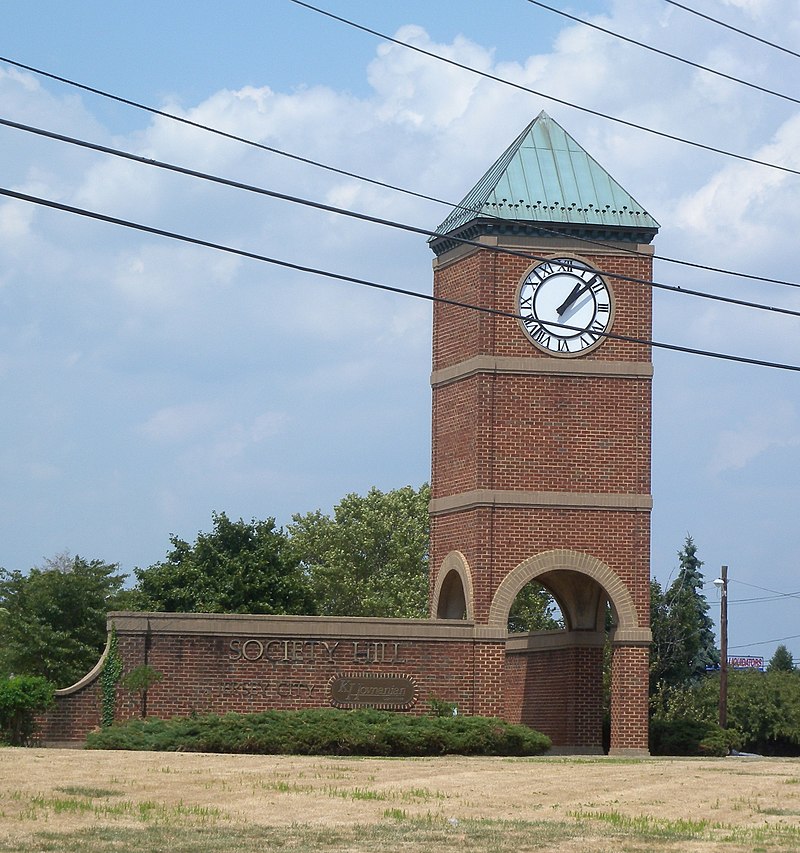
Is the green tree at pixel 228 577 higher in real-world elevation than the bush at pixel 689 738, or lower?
higher

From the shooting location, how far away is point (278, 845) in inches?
818

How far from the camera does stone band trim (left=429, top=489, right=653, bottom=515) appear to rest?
39625mm

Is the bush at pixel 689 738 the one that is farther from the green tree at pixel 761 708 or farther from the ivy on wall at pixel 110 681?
the green tree at pixel 761 708

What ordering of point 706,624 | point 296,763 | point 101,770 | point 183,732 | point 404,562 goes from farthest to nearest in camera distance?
1. point 706,624
2. point 404,562
3. point 183,732
4. point 296,763
5. point 101,770

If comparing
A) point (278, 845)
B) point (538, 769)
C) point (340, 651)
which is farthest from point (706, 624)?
point (278, 845)

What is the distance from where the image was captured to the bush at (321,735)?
33156 millimetres

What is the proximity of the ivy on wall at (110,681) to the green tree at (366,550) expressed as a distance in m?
33.4

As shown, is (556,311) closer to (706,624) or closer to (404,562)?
(404,562)

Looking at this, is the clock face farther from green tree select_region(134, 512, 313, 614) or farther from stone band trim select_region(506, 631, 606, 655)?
green tree select_region(134, 512, 313, 614)

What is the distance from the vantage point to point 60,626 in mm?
59719

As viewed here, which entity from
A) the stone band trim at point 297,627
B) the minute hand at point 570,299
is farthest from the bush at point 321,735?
the minute hand at point 570,299

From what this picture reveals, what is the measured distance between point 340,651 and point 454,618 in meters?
5.73

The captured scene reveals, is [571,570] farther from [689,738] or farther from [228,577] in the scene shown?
[228,577]

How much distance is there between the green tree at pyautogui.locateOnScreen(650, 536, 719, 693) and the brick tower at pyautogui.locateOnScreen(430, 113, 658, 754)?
34.0 m
